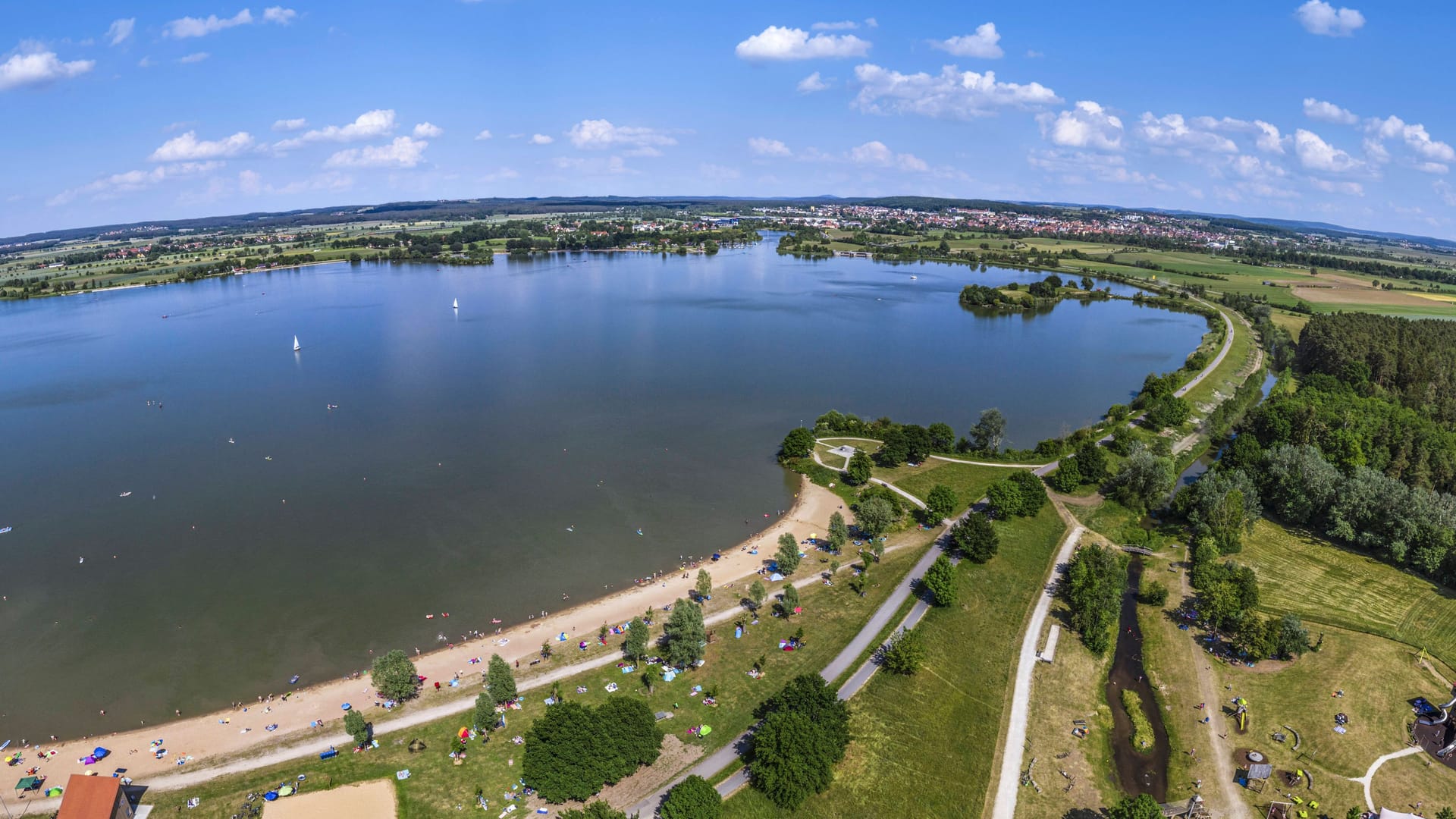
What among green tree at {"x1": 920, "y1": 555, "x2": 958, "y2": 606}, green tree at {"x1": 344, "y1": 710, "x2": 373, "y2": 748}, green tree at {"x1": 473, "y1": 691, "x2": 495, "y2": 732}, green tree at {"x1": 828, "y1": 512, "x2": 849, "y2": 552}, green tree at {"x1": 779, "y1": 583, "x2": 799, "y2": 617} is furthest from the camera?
green tree at {"x1": 828, "y1": 512, "x2": 849, "y2": 552}

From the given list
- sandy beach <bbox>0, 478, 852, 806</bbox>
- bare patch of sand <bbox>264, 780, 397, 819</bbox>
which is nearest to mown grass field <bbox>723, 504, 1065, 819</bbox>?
sandy beach <bbox>0, 478, 852, 806</bbox>

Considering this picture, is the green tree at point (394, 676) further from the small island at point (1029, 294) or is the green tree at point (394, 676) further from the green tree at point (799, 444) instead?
the small island at point (1029, 294)

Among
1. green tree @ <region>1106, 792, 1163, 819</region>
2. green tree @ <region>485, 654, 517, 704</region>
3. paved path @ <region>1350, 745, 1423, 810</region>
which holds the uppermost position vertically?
green tree @ <region>485, 654, 517, 704</region>

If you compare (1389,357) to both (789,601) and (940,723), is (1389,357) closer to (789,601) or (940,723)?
(940,723)

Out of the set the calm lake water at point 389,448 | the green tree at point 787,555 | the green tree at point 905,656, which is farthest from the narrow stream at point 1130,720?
the calm lake water at point 389,448

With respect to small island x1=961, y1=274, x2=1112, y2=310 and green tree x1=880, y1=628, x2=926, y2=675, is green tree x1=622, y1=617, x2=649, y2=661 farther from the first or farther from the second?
small island x1=961, y1=274, x2=1112, y2=310

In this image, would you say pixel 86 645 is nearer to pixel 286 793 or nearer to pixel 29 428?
pixel 286 793

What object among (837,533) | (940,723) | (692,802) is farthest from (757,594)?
(692,802)
